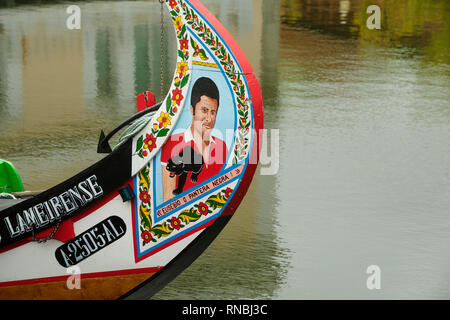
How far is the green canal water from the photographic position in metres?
8.21

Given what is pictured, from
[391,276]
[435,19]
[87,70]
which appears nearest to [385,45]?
[435,19]

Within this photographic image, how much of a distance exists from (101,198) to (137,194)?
0.90ft

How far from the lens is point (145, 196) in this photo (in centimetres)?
614

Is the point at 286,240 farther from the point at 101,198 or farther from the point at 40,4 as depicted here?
the point at 40,4


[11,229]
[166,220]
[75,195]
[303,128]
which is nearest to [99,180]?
[75,195]

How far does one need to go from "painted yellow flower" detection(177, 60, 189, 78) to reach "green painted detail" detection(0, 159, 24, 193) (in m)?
2.19

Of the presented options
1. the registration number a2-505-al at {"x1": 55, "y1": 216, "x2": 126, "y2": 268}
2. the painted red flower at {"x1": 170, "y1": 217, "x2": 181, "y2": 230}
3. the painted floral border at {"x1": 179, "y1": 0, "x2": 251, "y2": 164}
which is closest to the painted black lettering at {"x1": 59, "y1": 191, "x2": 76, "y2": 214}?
the registration number a2-505-al at {"x1": 55, "y1": 216, "x2": 126, "y2": 268}

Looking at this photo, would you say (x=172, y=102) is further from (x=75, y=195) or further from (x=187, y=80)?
(x=75, y=195)

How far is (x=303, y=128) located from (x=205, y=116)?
7099 mm

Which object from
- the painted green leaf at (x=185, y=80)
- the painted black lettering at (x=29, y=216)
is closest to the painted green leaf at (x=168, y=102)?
the painted green leaf at (x=185, y=80)

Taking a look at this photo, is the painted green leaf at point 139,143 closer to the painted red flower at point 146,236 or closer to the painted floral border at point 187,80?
the painted floral border at point 187,80

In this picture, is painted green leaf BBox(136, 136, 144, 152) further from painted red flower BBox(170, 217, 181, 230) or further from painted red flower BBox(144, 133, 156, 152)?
painted red flower BBox(170, 217, 181, 230)

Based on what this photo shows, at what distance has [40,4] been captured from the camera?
81.6ft

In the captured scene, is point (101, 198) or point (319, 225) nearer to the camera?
point (101, 198)
